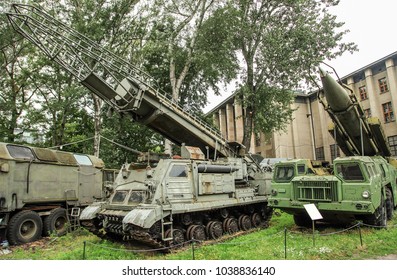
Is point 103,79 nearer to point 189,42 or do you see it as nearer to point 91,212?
point 91,212

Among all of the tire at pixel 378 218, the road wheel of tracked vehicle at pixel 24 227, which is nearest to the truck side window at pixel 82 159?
the road wheel of tracked vehicle at pixel 24 227

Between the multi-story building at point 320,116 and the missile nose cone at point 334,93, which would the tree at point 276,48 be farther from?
the missile nose cone at point 334,93

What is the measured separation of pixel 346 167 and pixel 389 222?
10.1 ft

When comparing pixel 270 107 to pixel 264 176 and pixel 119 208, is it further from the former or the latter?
pixel 119 208

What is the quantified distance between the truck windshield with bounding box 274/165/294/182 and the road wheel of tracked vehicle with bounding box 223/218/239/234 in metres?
1.78

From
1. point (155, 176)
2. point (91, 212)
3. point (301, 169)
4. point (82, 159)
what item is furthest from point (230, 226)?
point (82, 159)

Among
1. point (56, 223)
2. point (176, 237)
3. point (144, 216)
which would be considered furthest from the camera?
point (56, 223)

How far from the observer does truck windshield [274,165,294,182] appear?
9.16 m

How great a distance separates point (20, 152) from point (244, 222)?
6.92m

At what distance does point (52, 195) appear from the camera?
9.91 metres

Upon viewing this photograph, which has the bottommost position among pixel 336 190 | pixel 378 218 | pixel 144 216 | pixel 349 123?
pixel 378 218

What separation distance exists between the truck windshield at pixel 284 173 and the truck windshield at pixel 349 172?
4.37 ft

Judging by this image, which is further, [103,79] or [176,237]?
[103,79]

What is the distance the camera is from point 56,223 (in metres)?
10.1
